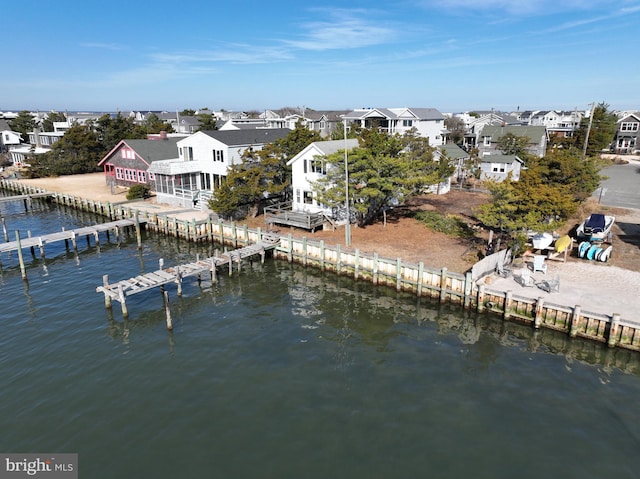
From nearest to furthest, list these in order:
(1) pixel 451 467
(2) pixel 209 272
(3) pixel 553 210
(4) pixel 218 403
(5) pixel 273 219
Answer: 1. (1) pixel 451 467
2. (4) pixel 218 403
3. (3) pixel 553 210
4. (2) pixel 209 272
5. (5) pixel 273 219

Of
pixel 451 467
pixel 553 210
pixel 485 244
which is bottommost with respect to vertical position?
pixel 451 467

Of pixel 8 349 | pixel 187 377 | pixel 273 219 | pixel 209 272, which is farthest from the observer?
pixel 273 219

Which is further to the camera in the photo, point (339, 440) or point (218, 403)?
point (218, 403)

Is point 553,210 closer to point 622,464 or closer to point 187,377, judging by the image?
point 622,464

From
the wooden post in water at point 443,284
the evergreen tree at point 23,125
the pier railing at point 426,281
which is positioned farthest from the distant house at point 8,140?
the wooden post in water at point 443,284

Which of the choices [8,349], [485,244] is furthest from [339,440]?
[485,244]

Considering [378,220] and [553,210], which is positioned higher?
[553,210]

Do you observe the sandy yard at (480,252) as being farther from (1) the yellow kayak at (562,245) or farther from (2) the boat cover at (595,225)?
(2) the boat cover at (595,225)
